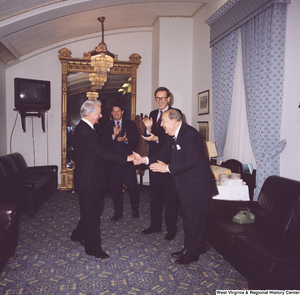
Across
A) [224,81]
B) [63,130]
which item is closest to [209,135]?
[224,81]

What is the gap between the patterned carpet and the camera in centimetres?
231

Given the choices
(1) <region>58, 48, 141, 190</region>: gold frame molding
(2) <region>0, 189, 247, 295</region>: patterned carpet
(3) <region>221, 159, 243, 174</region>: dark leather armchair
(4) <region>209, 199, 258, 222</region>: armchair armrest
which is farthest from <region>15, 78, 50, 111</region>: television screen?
(4) <region>209, 199, 258, 222</region>: armchair armrest

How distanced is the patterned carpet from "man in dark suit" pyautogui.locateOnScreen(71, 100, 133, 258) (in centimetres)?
36

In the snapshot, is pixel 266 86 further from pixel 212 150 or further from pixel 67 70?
pixel 67 70

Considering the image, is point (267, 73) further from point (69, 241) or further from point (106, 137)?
point (69, 241)

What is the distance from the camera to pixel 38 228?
377cm

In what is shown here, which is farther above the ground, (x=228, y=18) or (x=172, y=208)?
(x=228, y=18)

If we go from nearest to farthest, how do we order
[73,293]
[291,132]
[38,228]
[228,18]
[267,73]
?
[73,293] < [291,132] < [267,73] < [38,228] < [228,18]

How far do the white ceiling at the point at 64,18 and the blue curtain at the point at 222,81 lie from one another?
128cm

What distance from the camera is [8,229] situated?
8.46 feet

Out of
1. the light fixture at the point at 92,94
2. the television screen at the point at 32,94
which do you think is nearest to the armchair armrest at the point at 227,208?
the light fixture at the point at 92,94

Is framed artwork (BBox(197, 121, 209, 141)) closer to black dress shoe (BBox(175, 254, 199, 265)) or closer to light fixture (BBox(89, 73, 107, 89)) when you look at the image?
light fixture (BBox(89, 73, 107, 89))

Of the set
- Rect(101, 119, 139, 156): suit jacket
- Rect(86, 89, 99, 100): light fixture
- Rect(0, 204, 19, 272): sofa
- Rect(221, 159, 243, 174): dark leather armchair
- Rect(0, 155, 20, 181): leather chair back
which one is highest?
Rect(86, 89, 99, 100): light fixture

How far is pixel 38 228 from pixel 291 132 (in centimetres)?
370
